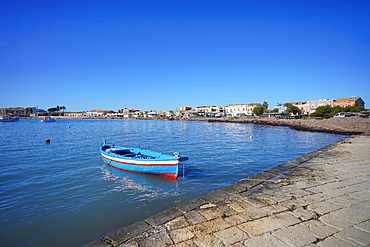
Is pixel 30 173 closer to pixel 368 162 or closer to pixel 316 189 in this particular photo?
pixel 316 189

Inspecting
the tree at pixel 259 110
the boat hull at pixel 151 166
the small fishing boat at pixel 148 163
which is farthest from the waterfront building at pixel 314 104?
the boat hull at pixel 151 166

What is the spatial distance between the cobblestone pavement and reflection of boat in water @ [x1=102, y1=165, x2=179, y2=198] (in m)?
3.98

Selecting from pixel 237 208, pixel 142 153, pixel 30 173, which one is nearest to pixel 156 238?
pixel 237 208

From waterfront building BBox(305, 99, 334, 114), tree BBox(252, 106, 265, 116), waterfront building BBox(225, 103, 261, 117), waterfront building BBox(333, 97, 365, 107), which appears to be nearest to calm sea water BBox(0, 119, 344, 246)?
waterfront building BBox(333, 97, 365, 107)

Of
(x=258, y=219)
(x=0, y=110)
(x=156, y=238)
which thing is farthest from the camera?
(x=0, y=110)

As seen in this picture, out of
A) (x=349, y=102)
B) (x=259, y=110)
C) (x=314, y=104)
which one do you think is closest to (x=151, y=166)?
(x=259, y=110)

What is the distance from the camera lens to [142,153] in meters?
14.1

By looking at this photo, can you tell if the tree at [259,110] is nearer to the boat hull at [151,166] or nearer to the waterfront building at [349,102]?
the waterfront building at [349,102]

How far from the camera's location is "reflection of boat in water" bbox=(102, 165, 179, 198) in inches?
375

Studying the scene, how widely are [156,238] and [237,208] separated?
236cm

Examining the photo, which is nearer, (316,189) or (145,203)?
(316,189)

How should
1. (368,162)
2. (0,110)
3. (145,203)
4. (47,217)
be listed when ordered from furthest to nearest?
(0,110) → (368,162) → (145,203) → (47,217)

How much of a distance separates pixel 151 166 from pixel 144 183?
105 cm

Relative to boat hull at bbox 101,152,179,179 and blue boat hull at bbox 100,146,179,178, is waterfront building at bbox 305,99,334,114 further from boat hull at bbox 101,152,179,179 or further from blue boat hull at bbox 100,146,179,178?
boat hull at bbox 101,152,179,179
